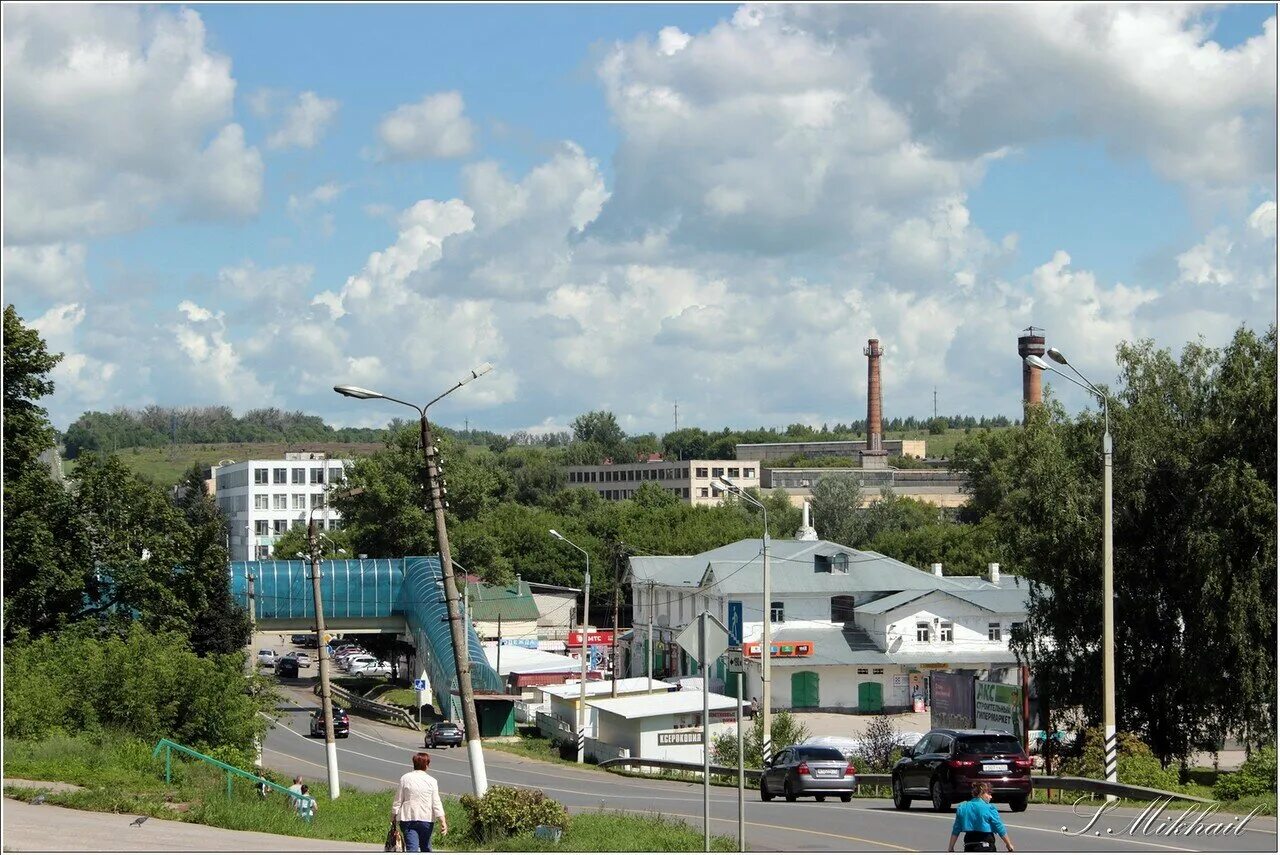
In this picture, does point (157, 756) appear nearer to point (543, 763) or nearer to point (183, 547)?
point (183, 547)

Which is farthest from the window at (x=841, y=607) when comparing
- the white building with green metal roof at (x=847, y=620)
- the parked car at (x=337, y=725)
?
the parked car at (x=337, y=725)

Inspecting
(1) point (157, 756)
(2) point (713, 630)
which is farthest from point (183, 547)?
(2) point (713, 630)

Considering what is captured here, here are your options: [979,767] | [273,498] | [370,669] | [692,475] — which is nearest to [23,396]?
[979,767]

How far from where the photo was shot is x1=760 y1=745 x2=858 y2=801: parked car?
32031mm

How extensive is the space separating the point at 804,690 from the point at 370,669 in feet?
134

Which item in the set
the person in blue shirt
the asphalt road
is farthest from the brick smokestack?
the person in blue shirt

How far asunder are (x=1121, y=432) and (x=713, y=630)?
2503cm

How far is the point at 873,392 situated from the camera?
627 feet

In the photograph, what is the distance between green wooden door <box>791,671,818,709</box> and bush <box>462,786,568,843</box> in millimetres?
47786

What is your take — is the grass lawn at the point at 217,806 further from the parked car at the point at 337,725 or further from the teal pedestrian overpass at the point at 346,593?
the teal pedestrian overpass at the point at 346,593

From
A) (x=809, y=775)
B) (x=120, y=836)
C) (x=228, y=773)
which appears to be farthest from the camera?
(x=809, y=775)

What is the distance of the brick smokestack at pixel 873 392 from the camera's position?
187m

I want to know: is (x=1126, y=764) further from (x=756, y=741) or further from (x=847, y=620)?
(x=847, y=620)

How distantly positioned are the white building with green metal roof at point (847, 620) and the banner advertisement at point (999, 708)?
24.2 meters
